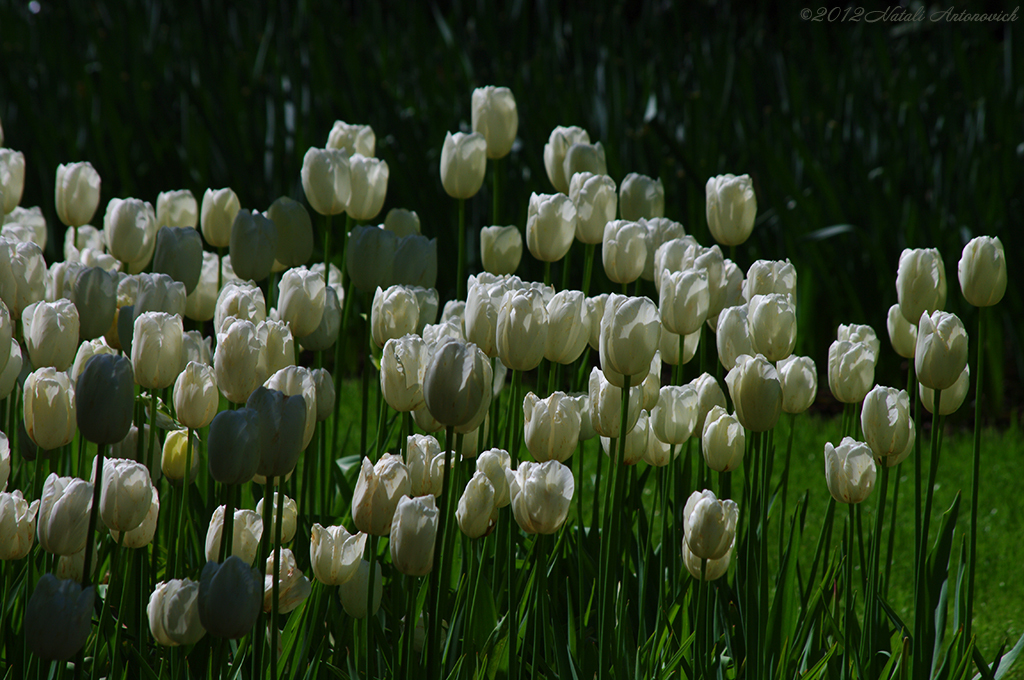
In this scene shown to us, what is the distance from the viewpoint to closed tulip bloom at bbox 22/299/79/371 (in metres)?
1.21

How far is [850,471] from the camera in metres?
1.26

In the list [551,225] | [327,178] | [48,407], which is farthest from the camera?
[327,178]

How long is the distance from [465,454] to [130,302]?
571 mm

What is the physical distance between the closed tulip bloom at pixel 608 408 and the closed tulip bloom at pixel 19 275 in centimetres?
80

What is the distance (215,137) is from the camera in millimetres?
3615

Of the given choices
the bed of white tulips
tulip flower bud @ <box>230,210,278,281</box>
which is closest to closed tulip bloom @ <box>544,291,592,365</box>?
the bed of white tulips

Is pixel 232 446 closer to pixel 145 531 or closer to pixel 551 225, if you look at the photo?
pixel 145 531

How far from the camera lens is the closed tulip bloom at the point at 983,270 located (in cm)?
131

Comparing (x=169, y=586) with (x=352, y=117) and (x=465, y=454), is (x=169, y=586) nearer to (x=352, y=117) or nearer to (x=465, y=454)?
(x=465, y=454)

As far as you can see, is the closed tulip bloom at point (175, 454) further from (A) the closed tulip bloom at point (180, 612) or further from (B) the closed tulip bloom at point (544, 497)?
(B) the closed tulip bloom at point (544, 497)

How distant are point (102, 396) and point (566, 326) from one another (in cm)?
52

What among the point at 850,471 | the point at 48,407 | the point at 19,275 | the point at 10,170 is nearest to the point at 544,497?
the point at 850,471

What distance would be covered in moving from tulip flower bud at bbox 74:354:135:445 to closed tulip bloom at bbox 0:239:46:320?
47cm

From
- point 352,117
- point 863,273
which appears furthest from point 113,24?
point 863,273
